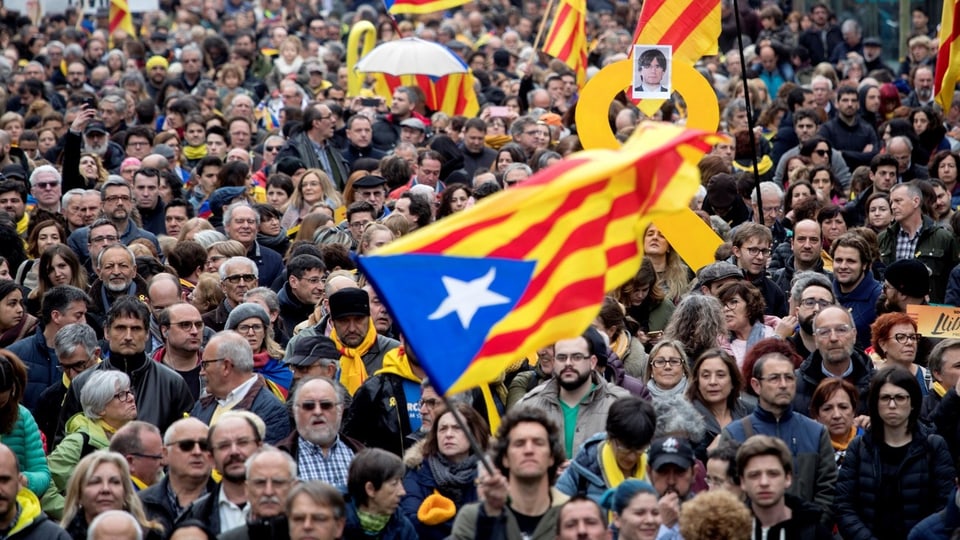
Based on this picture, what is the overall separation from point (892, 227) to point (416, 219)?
3364 millimetres

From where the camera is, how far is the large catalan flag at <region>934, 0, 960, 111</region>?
14391mm

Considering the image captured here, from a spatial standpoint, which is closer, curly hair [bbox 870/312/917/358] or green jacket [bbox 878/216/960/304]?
curly hair [bbox 870/312/917/358]

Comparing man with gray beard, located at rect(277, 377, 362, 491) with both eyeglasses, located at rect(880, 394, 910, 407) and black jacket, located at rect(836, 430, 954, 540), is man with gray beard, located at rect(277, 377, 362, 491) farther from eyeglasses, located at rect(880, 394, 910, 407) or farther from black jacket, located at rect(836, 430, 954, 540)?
eyeglasses, located at rect(880, 394, 910, 407)

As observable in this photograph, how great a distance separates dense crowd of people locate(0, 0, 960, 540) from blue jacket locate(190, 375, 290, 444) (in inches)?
0.6

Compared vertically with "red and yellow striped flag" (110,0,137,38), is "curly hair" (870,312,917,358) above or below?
below

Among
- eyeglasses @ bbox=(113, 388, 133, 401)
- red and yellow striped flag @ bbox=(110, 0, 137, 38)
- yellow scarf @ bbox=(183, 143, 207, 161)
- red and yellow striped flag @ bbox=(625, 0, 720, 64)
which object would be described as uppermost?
red and yellow striped flag @ bbox=(110, 0, 137, 38)

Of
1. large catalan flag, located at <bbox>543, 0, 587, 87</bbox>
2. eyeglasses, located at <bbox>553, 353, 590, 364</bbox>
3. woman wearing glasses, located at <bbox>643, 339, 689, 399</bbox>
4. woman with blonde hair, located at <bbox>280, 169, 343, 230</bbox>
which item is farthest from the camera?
large catalan flag, located at <bbox>543, 0, 587, 87</bbox>

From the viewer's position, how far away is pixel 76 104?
21.3 metres

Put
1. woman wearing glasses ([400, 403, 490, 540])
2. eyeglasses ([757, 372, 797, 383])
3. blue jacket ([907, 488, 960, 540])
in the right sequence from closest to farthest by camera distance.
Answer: blue jacket ([907, 488, 960, 540]) → woman wearing glasses ([400, 403, 490, 540]) → eyeglasses ([757, 372, 797, 383])

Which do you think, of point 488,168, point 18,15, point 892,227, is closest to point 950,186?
point 892,227

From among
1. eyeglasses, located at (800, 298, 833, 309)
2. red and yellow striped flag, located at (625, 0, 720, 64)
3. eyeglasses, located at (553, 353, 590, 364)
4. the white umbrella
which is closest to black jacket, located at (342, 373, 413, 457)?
eyeglasses, located at (553, 353, 590, 364)

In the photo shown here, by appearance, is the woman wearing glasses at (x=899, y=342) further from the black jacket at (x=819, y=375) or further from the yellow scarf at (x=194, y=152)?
the yellow scarf at (x=194, y=152)

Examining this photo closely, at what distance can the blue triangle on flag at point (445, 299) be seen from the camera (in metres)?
6.73

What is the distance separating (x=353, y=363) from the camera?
10.3m
